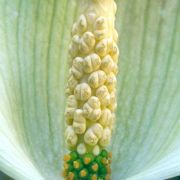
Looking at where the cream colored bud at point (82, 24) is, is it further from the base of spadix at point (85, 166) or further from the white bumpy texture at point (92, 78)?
the base of spadix at point (85, 166)

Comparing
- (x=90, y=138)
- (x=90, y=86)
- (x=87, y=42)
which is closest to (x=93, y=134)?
(x=90, y=138)

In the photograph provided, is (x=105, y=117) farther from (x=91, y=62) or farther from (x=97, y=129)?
(x=91, y=62)

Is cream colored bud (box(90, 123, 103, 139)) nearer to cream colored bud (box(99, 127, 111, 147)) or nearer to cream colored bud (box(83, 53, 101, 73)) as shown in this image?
cream colored bud (box(99, 127, 111, 147))

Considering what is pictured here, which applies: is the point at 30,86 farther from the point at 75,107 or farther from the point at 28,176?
the point at 28,176

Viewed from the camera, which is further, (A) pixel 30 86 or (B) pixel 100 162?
(A) pixel 30 86

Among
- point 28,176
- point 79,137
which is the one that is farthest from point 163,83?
point 28,176

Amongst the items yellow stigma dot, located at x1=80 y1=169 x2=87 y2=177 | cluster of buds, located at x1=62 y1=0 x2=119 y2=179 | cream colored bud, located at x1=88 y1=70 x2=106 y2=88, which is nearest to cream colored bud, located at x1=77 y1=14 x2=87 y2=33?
cluster of buds, located at x1=62 y1=0 x2=119 y2=179
